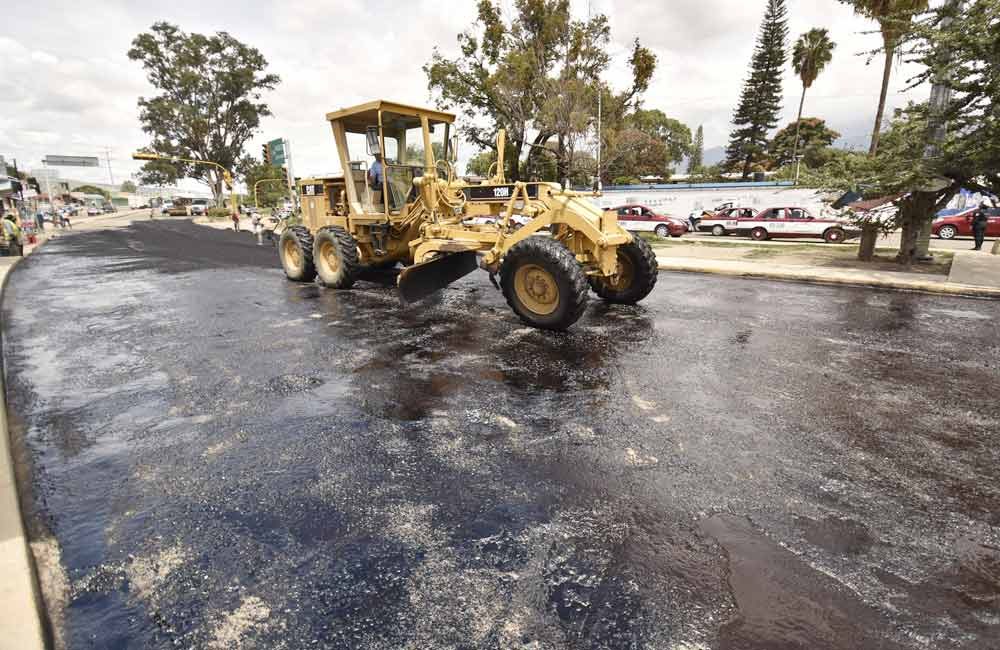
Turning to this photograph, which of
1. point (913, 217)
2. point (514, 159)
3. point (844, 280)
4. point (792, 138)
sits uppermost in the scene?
point (792, 138)

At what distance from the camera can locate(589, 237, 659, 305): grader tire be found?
757 cm

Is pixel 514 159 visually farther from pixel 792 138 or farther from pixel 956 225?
pixel 792 138

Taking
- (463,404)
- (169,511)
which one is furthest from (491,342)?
(169,511)

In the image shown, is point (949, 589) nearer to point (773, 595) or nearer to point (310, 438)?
point (773, 595)

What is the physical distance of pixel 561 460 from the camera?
3.48m

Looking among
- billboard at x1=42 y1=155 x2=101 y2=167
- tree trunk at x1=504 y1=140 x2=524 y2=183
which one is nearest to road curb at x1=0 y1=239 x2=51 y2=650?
tree trunk at x1=504 y1=140 x2=524 y2=183

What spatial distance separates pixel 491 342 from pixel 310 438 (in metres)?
2.85

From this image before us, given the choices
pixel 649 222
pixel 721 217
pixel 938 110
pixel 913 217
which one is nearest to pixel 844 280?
pixel 913 217

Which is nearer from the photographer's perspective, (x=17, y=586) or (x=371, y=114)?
(x=17, y=586)

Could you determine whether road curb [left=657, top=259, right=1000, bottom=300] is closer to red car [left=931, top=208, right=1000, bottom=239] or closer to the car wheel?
the car wheel

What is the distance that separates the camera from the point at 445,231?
7.71 metres

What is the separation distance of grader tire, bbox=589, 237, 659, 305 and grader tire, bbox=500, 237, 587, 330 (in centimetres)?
132

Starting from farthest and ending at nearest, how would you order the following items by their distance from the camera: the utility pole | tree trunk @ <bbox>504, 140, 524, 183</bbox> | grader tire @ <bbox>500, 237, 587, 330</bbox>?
tree trunk @ <bbox>504, 140, 524, 183</bbox> → the utility pole → grader tire @ <bbox>500, 237, 587, 330</bbox>

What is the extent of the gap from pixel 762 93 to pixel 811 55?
11.0m
